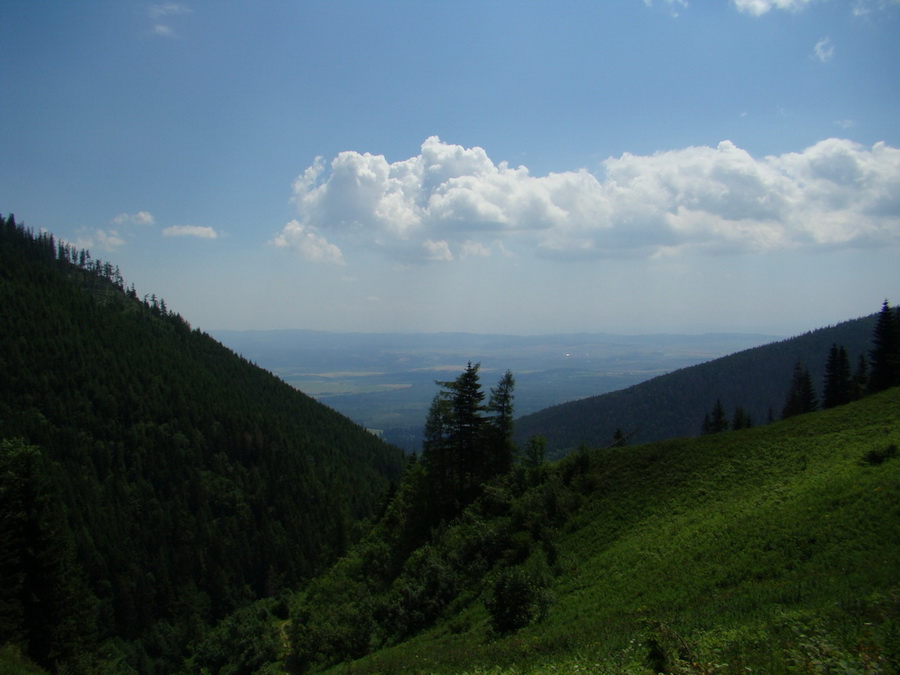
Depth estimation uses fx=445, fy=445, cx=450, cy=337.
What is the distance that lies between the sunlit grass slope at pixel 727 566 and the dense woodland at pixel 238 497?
0.64 metres

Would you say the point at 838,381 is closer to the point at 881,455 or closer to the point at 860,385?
the point at 860,385

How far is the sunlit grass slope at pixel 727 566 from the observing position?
32.1 ft

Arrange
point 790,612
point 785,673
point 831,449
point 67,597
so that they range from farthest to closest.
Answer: point 831,449 < point 67,597 < point 790,612 < point 785,673

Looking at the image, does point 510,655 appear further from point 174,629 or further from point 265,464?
point 265,464

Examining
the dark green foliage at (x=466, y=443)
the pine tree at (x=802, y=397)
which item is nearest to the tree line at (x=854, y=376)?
the pine tree at (x=802, y=397)

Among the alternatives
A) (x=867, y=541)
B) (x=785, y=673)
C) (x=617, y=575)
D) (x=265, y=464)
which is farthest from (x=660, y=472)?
(x=265, y=464)

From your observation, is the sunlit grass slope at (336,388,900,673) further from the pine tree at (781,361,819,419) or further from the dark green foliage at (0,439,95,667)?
the pine tree at (781,361,819,419)

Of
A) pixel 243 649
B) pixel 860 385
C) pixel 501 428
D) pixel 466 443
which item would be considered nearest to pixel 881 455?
pixel 501 428

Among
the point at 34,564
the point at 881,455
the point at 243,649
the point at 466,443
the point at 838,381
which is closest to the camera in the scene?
the point at 881,455

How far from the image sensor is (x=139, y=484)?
8638 cm

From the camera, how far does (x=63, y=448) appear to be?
283 feet

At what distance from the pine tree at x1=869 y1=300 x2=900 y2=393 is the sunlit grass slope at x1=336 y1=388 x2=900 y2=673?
21.7 meters

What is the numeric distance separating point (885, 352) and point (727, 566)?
50083 mm

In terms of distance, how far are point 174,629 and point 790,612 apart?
82731mm
